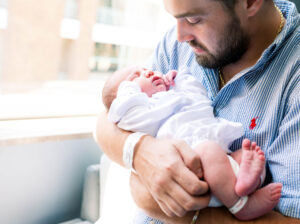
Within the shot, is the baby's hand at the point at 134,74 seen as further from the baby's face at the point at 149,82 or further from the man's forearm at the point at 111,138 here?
the man's forearm at the point at 111,138

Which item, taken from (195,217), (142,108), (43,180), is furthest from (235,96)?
(43,180)

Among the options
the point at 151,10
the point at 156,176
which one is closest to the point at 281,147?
the point at 156,176

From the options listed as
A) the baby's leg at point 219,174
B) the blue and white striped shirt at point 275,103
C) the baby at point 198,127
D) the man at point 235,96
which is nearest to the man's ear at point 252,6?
the man at point 235,96

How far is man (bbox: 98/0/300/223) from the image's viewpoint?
1143mm

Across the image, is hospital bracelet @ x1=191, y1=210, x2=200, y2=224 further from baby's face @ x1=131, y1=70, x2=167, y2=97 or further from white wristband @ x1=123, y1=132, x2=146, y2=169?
baby's face @ x1=131, y1=70, x2=167, y2=97

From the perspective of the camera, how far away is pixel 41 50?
2223 mm

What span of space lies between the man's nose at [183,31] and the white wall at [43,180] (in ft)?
3.31

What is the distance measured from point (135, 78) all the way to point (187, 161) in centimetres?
42

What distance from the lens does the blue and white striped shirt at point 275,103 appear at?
1151 mm

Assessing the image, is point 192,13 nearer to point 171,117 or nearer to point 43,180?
point 171,117

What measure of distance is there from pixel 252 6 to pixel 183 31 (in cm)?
27

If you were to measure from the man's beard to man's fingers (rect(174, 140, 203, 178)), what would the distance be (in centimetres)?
40

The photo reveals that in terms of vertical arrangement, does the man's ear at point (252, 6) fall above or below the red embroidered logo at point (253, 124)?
above

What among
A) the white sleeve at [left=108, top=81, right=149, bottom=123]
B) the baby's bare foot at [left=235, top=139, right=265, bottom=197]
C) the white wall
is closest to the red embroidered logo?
the baby's bare foot at [left=235, top=139, right=265, bottom=197]
